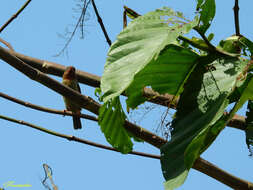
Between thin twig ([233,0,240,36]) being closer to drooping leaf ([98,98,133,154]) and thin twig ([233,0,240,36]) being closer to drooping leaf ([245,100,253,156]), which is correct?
drooping leaf ([245,100,253,156])

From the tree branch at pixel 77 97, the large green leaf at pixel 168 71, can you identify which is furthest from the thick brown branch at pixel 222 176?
the large green leaf at pixel 168 71

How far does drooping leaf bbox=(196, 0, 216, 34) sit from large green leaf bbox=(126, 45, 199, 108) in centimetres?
12

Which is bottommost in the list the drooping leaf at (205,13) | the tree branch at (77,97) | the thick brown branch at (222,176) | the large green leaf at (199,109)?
the thick brown branch at (222,176)

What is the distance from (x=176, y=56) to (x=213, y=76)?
0.11 meters

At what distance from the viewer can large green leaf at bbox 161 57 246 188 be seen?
90cm

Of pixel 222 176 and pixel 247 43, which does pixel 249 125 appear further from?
pixel 222 176

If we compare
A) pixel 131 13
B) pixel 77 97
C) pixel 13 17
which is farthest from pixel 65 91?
pixel 13 17

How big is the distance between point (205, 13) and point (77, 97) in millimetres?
696

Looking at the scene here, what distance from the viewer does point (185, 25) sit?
2.98 ft

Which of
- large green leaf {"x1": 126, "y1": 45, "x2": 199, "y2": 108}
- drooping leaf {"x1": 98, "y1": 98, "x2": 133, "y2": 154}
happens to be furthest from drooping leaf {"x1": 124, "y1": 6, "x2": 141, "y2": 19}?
drooping leaf {"x1": 98, "y1": 98, "x2": 133, "y2": 154}

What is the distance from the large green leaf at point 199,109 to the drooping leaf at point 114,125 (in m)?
0.19

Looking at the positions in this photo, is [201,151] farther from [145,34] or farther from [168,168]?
[145,34]

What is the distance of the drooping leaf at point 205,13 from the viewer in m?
0.96

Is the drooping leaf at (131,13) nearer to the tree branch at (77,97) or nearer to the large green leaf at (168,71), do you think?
the large green leaf at (168,71)
